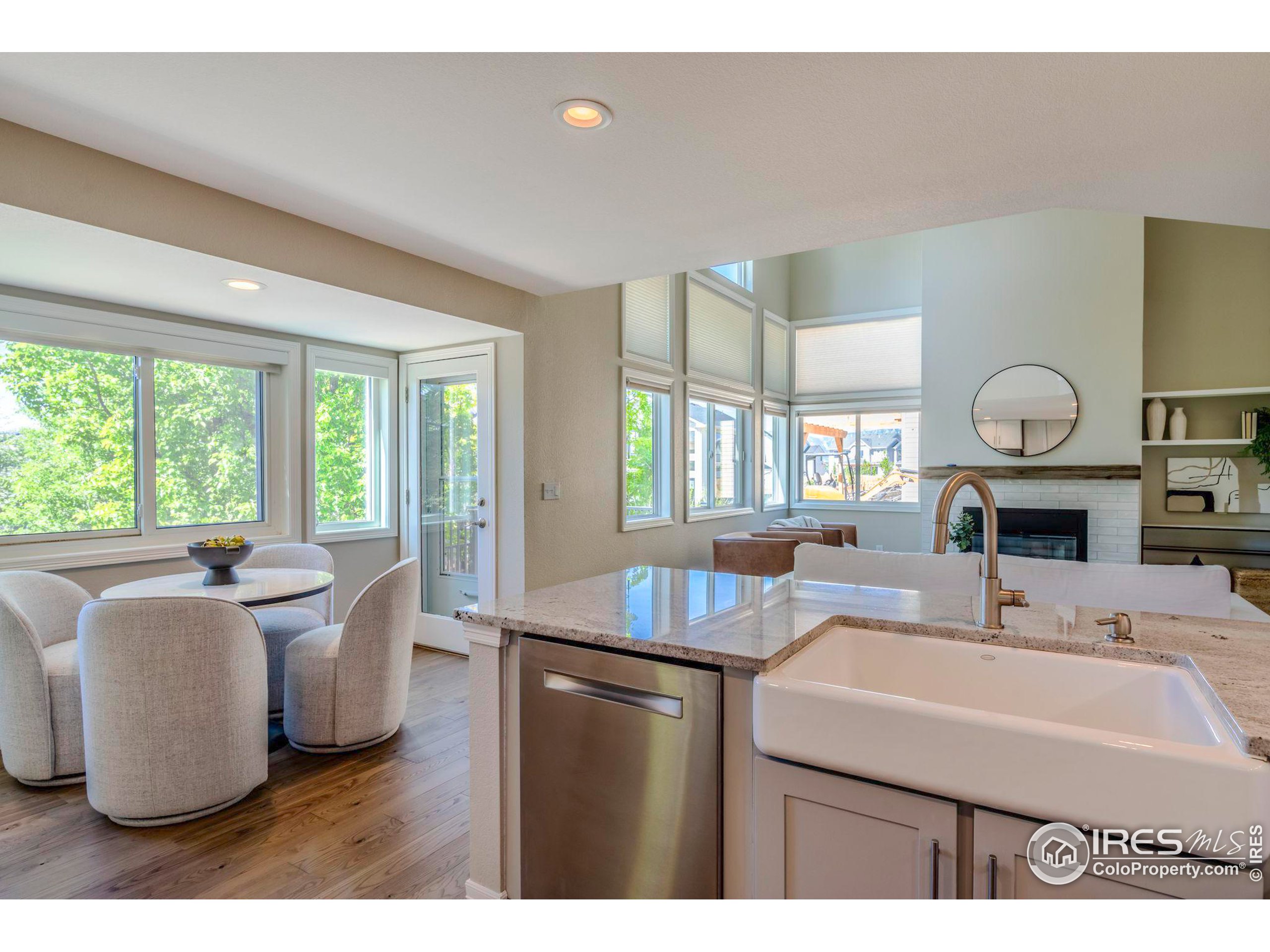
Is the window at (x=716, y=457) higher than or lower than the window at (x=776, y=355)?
lower

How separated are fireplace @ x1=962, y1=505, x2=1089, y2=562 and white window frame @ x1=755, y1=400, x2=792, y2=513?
213cm

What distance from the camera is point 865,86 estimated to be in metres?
1.76

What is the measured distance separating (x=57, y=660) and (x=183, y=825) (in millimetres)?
888

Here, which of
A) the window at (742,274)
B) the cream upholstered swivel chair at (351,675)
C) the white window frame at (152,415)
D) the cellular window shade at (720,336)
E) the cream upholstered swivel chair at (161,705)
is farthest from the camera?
the window at (742,274)

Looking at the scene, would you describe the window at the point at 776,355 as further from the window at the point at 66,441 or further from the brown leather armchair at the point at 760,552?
the window at the point at 66,441

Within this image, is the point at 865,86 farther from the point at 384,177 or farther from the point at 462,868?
the point at 462,868

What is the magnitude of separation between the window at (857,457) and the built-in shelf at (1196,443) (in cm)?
229

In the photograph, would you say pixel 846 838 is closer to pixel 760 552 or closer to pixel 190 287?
pixel 190 287

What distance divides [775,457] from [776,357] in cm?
115

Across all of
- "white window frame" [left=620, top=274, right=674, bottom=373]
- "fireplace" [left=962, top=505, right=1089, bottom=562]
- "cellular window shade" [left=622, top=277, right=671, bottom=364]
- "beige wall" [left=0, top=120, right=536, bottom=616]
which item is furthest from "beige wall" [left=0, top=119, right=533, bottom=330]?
"fireplace" [left=962, top=505, right=1089, bottom=562]

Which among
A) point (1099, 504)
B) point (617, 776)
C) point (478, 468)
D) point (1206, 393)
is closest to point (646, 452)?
point (478, 468)

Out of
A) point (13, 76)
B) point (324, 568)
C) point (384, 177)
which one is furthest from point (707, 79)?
point (324, 568)

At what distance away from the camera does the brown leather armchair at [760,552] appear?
16.5ft

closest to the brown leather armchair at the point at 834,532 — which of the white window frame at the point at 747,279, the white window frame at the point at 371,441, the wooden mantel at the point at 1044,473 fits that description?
the wooden mantel at the point at 1044,473
